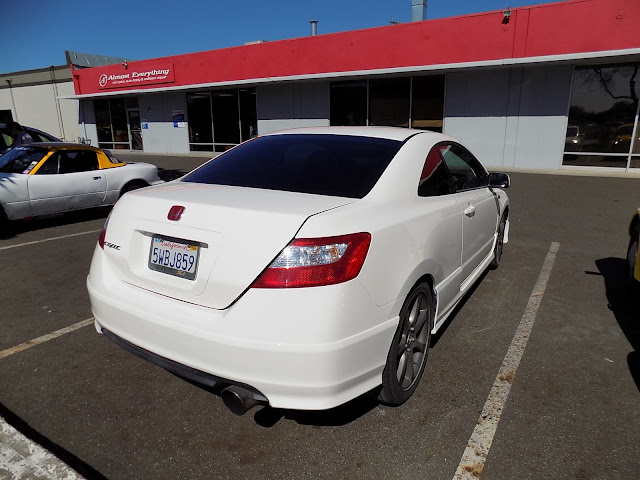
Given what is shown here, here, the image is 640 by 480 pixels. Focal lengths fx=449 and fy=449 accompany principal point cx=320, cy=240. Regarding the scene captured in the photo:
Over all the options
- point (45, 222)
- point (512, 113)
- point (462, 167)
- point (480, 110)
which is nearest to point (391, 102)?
point (480, 110)

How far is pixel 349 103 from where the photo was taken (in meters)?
→ 18.3

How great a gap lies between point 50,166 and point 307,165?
6.19m

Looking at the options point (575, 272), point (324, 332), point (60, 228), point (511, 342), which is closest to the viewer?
point (324, 332)

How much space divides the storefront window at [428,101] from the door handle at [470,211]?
1364cm

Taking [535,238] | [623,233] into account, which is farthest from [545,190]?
[535,238]

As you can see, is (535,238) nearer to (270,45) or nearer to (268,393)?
(268,393)

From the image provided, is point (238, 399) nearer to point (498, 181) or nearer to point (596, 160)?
point (498, 181)

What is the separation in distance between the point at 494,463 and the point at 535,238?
5.31 metres

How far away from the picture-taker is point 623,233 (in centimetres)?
714

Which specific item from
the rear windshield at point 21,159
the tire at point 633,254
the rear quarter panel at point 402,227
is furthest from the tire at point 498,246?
the rear windshield at point 21,159

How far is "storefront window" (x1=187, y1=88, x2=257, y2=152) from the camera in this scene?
21.0 m

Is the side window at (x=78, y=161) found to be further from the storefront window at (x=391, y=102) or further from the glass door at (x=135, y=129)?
the glass door at (x=135, y=129)

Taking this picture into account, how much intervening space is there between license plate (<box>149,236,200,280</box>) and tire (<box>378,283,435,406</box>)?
111 centimetres

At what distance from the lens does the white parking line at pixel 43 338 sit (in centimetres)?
330
